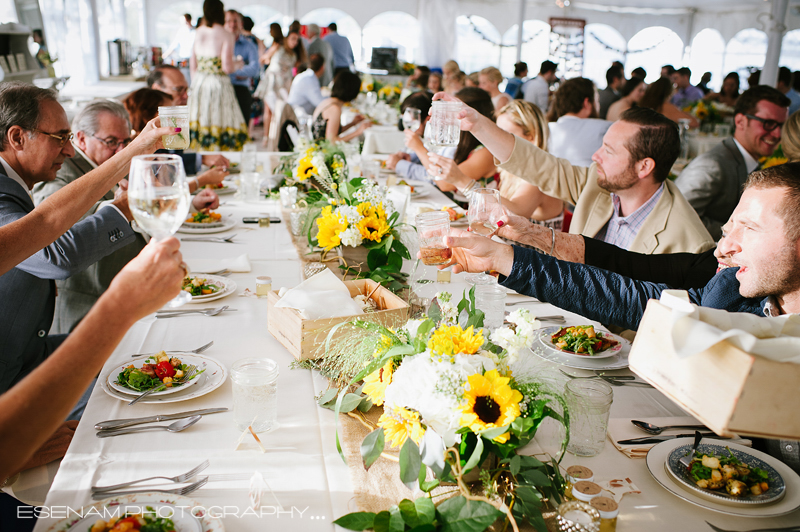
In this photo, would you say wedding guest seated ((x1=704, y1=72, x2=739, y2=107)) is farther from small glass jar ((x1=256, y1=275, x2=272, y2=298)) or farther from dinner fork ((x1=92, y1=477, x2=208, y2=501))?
dinner fork ((x1=92, y1=477, x2=208, y2=501))

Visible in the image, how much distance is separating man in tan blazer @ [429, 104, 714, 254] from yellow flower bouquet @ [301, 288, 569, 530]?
1.44m

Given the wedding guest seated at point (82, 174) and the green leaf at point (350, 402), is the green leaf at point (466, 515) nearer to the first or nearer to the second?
the green leaf at point (350, 402)

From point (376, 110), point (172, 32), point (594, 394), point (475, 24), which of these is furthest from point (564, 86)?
point (172, 32)

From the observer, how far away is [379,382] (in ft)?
3.64

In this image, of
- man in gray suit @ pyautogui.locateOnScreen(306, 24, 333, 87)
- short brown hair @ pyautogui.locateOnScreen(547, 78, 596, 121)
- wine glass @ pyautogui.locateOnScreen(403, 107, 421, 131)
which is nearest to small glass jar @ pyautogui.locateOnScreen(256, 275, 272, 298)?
wine glass @ pyautogui.locateOnScreen(403, 107, 421, 131)

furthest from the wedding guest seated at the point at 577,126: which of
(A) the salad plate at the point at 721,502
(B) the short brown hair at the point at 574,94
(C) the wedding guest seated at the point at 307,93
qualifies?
(A) the salad plate at the point at 721,502

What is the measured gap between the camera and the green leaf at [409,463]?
966mm

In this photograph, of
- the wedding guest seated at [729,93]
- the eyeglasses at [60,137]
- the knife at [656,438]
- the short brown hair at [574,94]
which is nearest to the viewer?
the knife at [656,438]

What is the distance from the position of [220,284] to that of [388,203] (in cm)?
61

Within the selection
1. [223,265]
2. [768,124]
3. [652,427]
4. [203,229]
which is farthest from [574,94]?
[652,427]

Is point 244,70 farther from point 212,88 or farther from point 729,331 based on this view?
point 729,331

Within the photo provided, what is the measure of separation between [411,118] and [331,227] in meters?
2.09

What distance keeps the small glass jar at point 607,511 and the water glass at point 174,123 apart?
142cm

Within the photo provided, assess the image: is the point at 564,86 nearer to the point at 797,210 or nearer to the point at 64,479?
the point at 797,210
